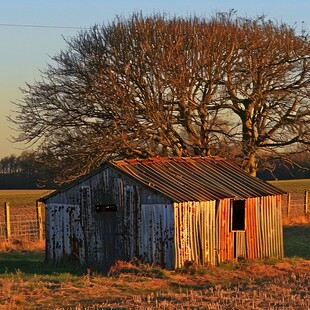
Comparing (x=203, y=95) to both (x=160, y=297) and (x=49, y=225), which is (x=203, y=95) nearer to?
(x=49, y=225)

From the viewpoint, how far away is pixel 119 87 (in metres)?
29.8

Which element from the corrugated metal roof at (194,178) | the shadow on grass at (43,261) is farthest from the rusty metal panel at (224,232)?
the shadow on grass at (43,261)

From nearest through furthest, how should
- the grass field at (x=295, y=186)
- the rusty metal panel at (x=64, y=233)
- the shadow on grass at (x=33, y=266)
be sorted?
the shadow on grass at (x=33, y=266), the rusty metal panel at (x=64, y=233), the grass field at (x=295, y=186)

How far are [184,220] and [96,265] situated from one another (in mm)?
2853

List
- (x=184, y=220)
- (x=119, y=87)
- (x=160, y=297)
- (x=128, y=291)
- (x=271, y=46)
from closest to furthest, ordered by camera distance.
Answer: (x=160, y=297)
(x=128, y=291)
(x=184, y=220)
(x=119, y=87)
(x=271, y=46)

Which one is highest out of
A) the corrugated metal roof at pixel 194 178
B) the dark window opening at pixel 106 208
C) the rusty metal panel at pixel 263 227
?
the corrugated metal roof at pixel 194 178

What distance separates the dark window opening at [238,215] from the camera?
2252 cm

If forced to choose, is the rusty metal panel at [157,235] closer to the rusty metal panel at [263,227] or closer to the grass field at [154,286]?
the grass field at [154,286]

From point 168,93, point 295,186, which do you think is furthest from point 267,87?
point 295,186

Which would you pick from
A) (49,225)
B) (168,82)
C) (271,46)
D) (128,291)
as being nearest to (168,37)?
(168,82)

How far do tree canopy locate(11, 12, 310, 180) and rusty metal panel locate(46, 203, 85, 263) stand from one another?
8.23m

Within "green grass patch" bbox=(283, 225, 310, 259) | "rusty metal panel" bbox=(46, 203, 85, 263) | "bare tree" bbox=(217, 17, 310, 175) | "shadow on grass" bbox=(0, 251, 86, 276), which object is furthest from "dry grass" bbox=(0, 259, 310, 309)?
"bare tree" bbox=(217, 17, 310, 175)

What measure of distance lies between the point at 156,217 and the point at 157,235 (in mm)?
475

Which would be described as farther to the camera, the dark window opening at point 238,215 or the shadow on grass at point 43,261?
the dark window opening at point 238,215
